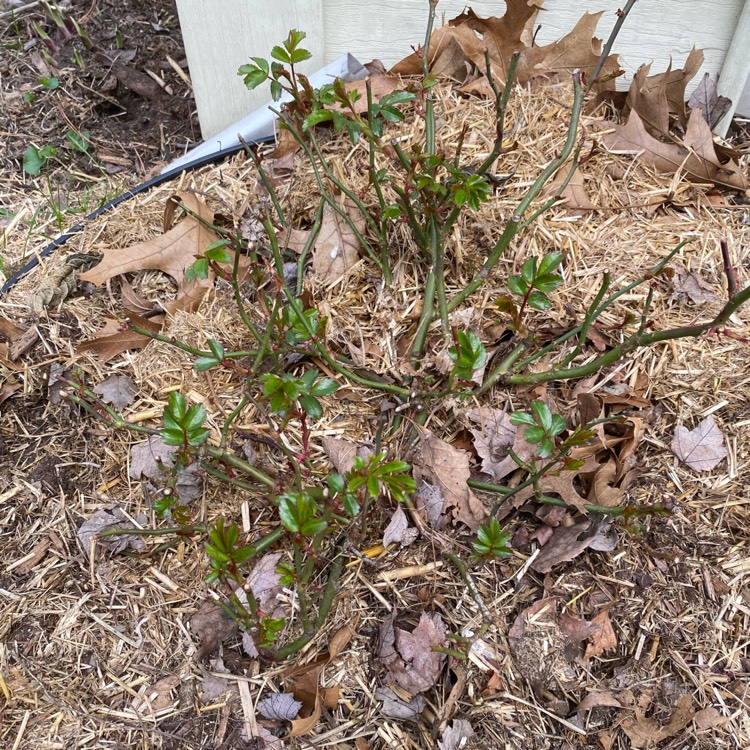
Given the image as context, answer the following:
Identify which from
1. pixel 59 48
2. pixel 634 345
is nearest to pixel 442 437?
pixel 634 345

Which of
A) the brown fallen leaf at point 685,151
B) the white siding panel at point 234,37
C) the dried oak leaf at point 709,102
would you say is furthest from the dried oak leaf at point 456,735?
the white siding panel at point 234,37

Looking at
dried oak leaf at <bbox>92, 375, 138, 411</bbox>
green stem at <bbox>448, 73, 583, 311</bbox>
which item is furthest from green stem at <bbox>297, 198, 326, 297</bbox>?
dried oak leaf at <bbox>92, 375, 138, 411</bbox>

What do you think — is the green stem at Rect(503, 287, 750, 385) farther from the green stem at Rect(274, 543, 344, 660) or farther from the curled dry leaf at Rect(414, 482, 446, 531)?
the green stem at Rect(274, 543, 344, 660)

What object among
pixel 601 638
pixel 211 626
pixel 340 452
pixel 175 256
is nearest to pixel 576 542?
pixel 601 638

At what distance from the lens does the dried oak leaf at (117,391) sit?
1.97 m

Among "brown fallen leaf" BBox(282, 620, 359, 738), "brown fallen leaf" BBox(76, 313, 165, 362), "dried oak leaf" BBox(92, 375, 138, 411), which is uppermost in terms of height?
"brown fallen leaf" BBox(76, 313, 165, 362)

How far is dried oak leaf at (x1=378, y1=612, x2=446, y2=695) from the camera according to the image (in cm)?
159

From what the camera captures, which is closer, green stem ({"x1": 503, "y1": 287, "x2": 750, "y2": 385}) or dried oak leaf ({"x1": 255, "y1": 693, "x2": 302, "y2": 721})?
green stem ({"x1": 503, "y1": 287, "x2": 750, "y2": 385})

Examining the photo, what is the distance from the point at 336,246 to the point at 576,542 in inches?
42.4

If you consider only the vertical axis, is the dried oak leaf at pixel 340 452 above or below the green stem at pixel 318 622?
above

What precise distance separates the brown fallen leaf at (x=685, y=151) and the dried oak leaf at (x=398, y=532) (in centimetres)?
139

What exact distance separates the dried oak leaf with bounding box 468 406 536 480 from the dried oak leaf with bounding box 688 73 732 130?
139 centimetres

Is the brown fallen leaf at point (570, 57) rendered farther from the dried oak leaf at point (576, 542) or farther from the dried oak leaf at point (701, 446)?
the dried oak leaf at point (576, 542)

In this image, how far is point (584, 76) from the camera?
7.68 feet
